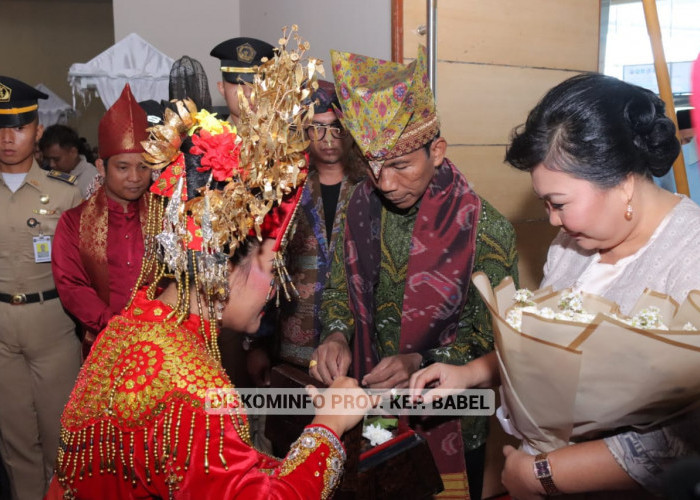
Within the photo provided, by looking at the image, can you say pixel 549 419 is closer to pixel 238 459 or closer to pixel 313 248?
pixel 238 459

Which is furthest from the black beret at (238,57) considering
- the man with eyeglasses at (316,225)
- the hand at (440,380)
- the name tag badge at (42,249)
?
the hand at (440,380)

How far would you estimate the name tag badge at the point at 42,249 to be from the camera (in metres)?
3.23

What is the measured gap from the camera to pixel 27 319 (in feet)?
10.5

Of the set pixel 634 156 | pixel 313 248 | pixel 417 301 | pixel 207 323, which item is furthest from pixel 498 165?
pixel 207 323

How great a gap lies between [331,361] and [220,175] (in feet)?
2.81

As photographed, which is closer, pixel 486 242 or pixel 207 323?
pixel 207 323

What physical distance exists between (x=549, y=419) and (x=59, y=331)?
9.04 feet

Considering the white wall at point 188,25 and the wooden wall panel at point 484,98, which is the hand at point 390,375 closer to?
the wooden wall panel at point 484,98

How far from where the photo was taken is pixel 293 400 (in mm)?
1676

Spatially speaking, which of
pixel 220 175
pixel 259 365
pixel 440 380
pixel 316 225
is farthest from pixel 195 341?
pixel 259 365

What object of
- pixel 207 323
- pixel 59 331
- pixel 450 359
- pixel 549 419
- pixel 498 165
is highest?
pixel 498 165

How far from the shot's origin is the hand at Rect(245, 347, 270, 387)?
10.3 ft

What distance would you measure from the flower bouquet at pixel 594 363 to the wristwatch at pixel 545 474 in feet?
0.14

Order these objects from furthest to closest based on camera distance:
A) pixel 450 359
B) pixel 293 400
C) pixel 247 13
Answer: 1. pixel 247 13
2. pixel 450 359
3. pixel 293 400
